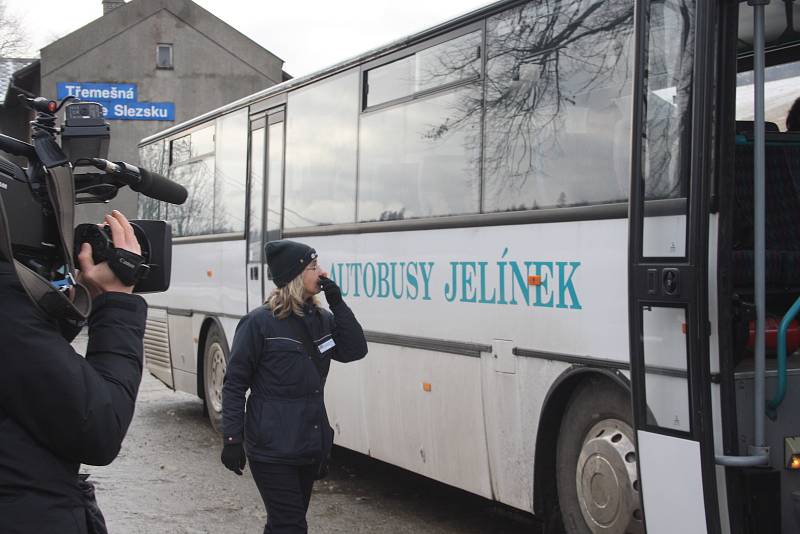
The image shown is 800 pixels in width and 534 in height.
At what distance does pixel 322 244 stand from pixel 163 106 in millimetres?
32858

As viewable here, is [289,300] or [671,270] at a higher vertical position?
[671,270]

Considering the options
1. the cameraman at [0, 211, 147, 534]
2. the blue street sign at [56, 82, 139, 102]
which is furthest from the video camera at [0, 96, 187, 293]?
the blue street sign at [56, 82, 139, 102]

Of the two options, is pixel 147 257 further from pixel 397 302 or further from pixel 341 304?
pixel 397 302

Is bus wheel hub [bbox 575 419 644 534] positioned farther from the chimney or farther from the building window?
the chimney

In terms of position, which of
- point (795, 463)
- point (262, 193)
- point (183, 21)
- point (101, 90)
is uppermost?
point (183, 21)

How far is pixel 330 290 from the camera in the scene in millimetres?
5410

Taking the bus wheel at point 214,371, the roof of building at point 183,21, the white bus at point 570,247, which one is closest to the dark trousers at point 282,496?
the white bus at point 570,247

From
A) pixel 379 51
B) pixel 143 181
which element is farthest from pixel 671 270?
pixel 379 51

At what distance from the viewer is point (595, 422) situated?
204 inches

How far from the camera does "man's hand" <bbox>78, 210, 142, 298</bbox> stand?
2217 mm

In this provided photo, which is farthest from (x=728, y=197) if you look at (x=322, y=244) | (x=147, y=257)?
(x=322, y=244)

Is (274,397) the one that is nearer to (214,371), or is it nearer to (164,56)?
(214,371)

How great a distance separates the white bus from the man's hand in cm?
247

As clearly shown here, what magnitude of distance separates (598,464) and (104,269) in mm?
3442
